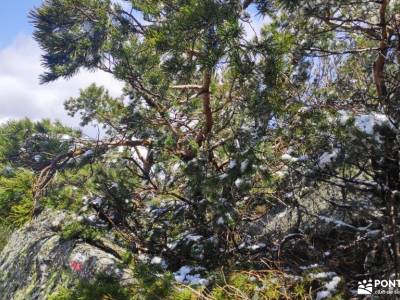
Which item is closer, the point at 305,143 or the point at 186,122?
the point at 305,143

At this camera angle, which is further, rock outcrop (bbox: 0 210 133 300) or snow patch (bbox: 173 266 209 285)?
rock outcrop (bbox: 0 210 133 300)

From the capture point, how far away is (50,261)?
4066mm

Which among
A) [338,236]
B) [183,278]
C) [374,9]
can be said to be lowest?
[183,278]

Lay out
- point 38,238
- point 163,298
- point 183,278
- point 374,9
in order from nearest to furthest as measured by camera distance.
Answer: point 163,298 → point 183,278 → point 374,9 → point 38,238

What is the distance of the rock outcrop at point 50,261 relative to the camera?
12.0ft

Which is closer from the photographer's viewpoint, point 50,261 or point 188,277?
point 188,277

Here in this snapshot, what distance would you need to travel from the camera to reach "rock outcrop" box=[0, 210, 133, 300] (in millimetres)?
3656

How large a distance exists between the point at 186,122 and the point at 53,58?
2.15 metres

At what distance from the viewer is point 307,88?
522cm

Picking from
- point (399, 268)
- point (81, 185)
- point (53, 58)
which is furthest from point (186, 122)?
point (399, 268)

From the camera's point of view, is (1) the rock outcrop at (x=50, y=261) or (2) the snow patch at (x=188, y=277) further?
(1) the rock outcrop at (x=50, y=261)

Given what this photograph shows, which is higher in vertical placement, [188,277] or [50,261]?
[188,277]

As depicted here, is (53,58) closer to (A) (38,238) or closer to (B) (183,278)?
(A) (38,238)

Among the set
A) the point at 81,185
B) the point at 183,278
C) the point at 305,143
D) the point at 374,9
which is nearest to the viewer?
the point at 183,278
